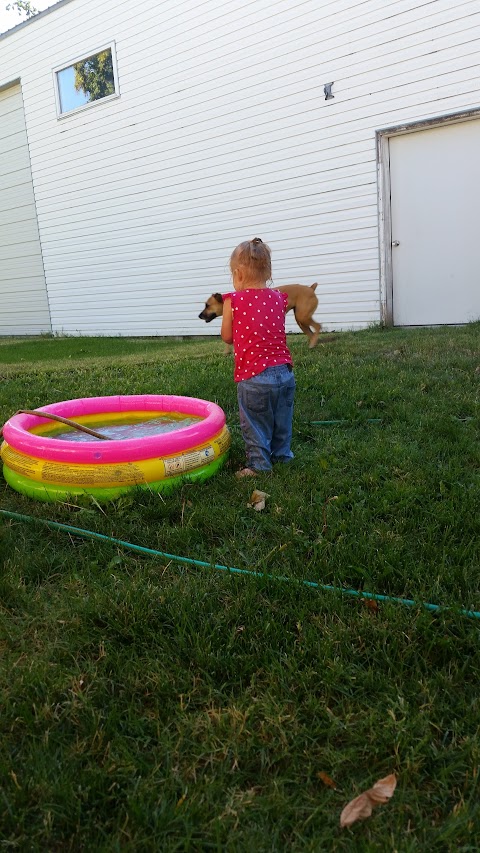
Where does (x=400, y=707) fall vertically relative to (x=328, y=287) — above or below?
below

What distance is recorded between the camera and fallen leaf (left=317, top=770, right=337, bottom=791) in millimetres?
1309

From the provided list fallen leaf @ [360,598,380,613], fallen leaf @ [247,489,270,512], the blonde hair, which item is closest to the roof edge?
the blonde hair

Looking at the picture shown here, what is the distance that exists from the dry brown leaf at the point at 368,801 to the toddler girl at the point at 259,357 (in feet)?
6.62

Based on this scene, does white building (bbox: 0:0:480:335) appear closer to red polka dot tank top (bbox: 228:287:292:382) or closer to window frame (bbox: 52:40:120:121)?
window frame (bbox: 52:40:120:121)

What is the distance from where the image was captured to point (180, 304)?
1246 centimetres

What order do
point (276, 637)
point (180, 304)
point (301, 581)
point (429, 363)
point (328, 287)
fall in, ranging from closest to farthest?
point (276, 637), point (301, 581), point (429, 363), point (328, 287), point (180, 304)

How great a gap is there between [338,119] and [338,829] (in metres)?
9.66

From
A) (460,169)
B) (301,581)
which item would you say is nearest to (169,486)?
(301,581)

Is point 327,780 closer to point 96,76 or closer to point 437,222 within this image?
point 437,222

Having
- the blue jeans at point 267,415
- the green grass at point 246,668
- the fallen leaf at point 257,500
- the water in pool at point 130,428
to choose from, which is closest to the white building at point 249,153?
the water in pool at point 130,428

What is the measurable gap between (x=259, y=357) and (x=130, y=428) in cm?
120

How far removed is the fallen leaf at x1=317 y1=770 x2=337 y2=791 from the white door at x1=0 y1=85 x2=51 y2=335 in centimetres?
1602

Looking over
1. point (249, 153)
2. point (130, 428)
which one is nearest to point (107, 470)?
point (130, 428)

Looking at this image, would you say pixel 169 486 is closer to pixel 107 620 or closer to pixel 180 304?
pixel 107 620
